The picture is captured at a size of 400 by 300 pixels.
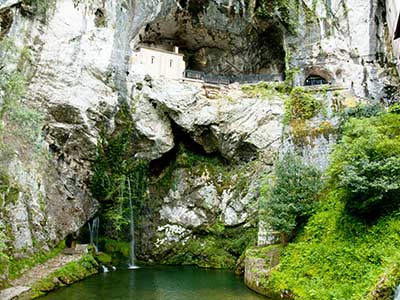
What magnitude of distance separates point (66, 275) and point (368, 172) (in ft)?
44.7

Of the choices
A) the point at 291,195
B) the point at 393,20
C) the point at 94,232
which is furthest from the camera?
the point at 393,20

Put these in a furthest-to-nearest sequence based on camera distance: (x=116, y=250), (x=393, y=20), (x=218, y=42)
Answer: (x=218, y=42), (x=393, y=20), (x=116, y=250)

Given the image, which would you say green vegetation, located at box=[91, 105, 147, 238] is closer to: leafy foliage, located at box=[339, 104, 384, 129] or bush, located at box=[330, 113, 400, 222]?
leafy foliage, located at box=[339, 104, 384, 129]

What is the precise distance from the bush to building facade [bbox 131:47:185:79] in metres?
17.5

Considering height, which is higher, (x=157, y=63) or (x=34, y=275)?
(x=157, y=63)

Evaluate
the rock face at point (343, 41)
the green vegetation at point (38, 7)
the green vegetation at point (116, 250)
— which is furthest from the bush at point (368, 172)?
the green vegetation at point (38, 7)

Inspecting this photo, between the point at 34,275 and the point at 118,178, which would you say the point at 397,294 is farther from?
the point at 118,178

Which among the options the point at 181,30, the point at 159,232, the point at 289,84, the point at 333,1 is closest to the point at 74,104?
the point at 159,232

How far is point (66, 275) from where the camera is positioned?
17.9m

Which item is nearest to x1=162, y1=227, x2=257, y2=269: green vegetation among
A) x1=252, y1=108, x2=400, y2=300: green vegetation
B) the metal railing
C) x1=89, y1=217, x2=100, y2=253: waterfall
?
x1=89, y1=217, x2=100, y2=253: waterfall

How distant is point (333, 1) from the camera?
3031 centimetres

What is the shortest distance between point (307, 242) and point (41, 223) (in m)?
13.3

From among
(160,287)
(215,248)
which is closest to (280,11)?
(215,248)

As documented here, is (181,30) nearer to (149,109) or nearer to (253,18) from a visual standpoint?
(253,18)
